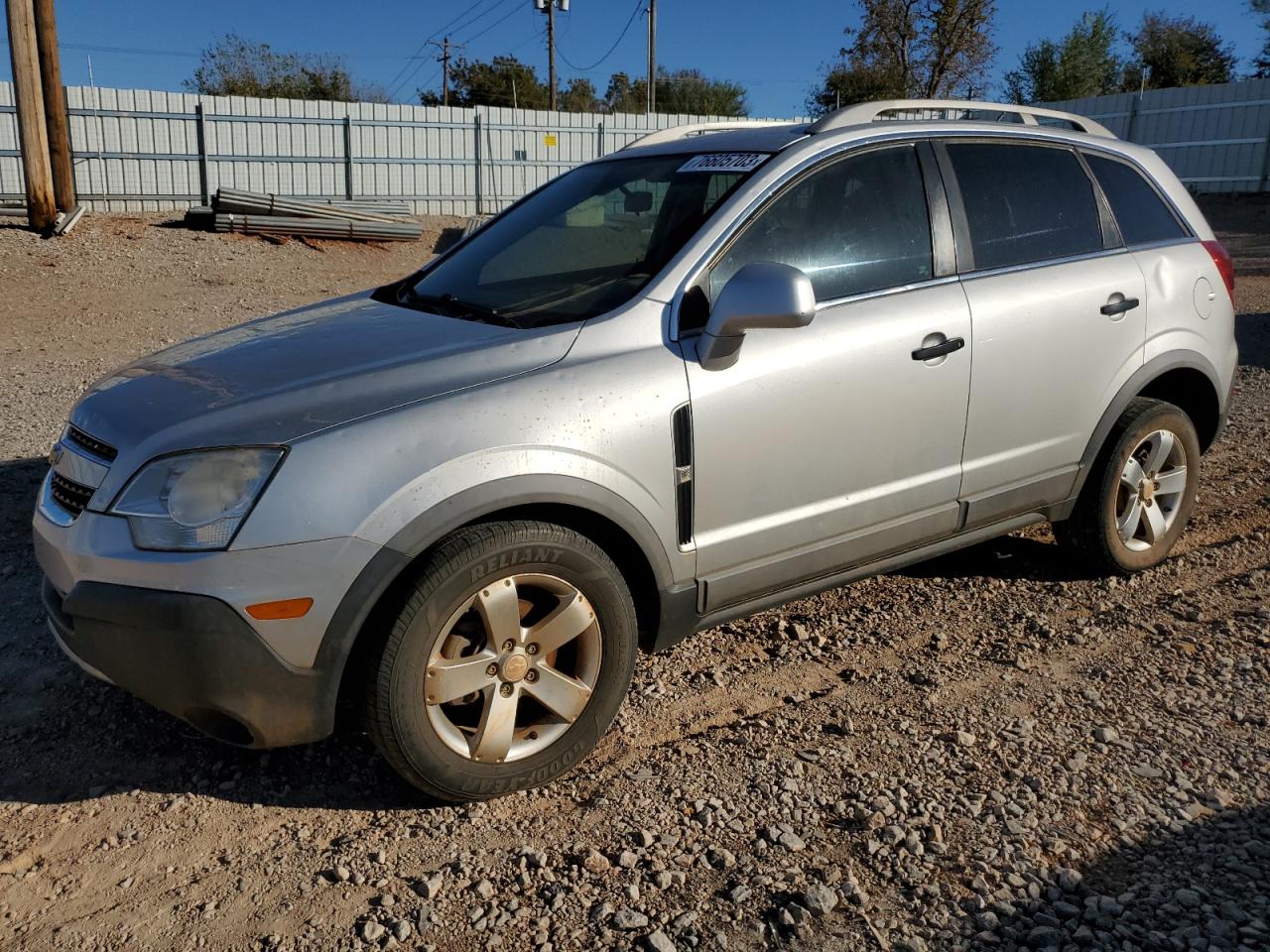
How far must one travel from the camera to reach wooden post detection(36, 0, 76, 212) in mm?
15766

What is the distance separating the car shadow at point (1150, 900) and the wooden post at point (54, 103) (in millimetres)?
17780

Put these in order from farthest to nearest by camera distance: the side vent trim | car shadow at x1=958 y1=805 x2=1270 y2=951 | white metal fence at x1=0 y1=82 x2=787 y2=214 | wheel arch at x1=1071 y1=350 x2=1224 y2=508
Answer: white metal fence at x1=0 y1=82 x2=787 y2=214, wheel arch at x1=1071 y1=350 x2=1224 y2=508, the side vent trim, car shadow at x1=958 y1=805 x2=1270 y2=951

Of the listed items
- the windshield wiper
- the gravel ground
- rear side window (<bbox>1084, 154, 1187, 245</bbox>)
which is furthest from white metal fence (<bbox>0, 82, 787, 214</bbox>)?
rear side window (<bbox>1084, 154, 1187, 245</bbox>)

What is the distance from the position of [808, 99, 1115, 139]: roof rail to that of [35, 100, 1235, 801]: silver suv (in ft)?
0.06

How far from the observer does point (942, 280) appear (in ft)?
12.6

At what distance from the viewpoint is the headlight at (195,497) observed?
2660 mm

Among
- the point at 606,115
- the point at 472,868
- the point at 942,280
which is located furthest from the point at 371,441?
the point at 606,115

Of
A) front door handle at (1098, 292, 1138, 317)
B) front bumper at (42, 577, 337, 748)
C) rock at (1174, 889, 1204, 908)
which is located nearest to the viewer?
rock at (1174, 889, 1204, 908)

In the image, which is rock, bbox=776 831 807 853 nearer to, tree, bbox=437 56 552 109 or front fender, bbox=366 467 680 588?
front fender, bbox=366 467 680 588

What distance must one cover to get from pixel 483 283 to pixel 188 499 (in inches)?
63.0

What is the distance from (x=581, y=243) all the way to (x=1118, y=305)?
6.98ft

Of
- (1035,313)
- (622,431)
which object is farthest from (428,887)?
(1035,313)

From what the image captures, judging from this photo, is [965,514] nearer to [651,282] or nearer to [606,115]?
[651,282]

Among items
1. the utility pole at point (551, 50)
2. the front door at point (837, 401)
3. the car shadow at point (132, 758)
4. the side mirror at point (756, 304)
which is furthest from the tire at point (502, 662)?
the utility pole at point (551, 50)
